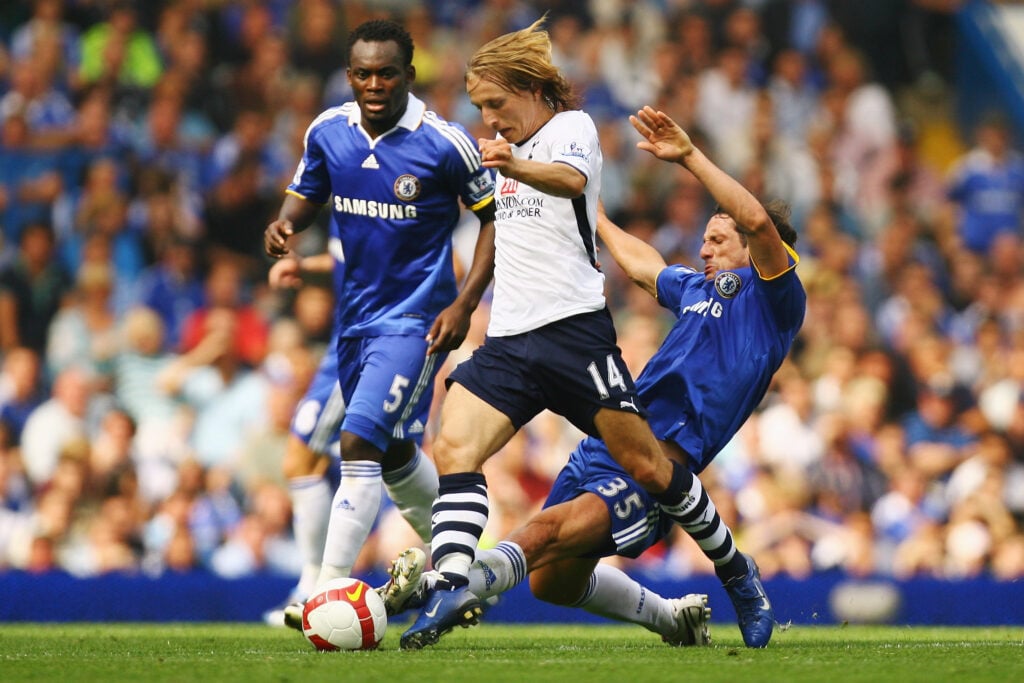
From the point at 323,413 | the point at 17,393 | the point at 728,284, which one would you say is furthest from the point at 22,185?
the point at 728,284

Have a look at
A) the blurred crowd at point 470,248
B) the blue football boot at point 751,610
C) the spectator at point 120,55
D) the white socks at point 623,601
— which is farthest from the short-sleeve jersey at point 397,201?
the spectator at point 120,55

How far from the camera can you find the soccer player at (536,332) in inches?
246

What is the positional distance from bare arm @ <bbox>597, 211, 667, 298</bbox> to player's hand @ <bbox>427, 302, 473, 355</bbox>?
0.82 m

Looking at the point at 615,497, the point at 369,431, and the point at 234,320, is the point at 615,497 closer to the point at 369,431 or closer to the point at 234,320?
the point at 369,431

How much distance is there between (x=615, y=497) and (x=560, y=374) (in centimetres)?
67

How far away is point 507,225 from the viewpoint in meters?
6.49

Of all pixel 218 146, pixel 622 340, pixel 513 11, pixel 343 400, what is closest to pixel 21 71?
pixel 218 146

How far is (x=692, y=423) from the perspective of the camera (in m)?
6.86

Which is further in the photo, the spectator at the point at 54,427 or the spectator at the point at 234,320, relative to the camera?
the spectator at the point at 234,320

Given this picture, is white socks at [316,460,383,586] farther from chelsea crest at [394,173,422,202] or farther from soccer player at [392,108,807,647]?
chelsea crest at [394,173,422,202]

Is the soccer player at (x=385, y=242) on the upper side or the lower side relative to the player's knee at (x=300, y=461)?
upper

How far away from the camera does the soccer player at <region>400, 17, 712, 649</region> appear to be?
6.25m

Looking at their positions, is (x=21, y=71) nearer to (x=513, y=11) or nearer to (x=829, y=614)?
(x=513, y=11)

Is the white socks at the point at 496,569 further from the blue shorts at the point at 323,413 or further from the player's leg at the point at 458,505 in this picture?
the blue shorts at the point at 323,413
